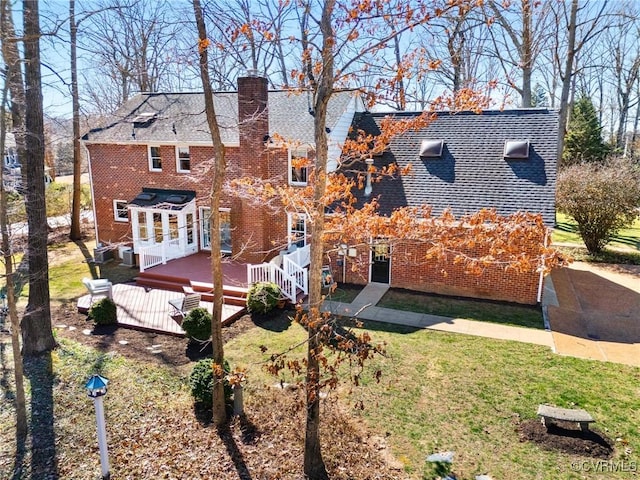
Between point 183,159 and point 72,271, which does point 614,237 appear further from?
point 72,271

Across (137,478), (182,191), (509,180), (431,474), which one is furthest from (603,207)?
(137,478)

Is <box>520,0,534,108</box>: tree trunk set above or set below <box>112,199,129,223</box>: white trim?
above

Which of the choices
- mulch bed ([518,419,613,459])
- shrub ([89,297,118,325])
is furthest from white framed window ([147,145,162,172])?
mulch bed ([518,419,613,459])

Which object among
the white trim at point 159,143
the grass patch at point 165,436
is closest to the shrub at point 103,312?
the grass patch at point 165,436

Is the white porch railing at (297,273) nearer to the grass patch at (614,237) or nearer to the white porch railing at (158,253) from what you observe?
the white porch railing at (158,253)

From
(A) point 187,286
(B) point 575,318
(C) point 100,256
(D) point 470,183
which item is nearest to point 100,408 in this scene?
(A) point 187,286

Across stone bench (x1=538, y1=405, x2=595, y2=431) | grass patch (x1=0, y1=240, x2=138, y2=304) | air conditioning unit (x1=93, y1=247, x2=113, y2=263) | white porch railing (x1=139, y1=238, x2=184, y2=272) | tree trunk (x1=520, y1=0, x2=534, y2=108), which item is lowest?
stone bench (x1=538, y1=405, x2=595, y2=431)

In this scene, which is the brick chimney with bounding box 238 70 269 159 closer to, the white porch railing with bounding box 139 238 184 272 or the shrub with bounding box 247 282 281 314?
the white porch railing with bounding box 139 238 184 272
